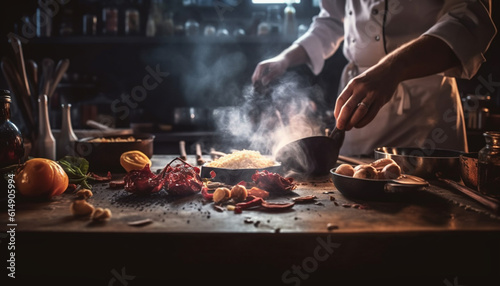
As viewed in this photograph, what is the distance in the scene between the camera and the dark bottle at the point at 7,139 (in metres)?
1.42

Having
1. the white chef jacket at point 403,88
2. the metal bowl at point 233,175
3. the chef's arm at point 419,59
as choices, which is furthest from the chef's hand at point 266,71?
the metal bowl at point 233,175

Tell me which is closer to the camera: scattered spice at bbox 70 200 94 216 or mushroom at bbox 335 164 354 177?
scattered spice at bbox 70 200 94 216

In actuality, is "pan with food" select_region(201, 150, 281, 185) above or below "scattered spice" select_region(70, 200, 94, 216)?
above

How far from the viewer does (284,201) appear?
4.50ft

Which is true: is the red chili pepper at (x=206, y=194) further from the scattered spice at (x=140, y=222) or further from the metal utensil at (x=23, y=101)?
the metal utensil at (x=23, y=101)

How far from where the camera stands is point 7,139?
1.43 meters

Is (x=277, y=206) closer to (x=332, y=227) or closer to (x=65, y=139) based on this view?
(x=332, y=227)

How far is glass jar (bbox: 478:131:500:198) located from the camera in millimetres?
1282

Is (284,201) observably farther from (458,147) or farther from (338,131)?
(458,147)

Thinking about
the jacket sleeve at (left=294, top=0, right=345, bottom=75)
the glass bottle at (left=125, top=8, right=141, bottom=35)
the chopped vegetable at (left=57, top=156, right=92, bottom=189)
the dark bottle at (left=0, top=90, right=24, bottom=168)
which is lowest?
the chopped vegetable at (left=57, top=156, right=92, bottom=189)

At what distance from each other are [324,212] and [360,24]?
6.45ft

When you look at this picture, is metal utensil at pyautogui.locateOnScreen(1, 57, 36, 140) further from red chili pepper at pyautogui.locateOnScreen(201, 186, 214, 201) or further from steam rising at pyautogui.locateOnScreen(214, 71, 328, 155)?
red chili pepper at pyautogui.locateOnScreen(201, 186, 214, 201)

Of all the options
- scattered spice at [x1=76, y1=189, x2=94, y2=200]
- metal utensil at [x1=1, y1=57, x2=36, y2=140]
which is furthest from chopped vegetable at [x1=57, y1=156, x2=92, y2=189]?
metal utensil at [x1=1, y1=57, x2=36, y2=140]

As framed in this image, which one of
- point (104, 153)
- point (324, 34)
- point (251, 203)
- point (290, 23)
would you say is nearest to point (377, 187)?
point (251, 203)
